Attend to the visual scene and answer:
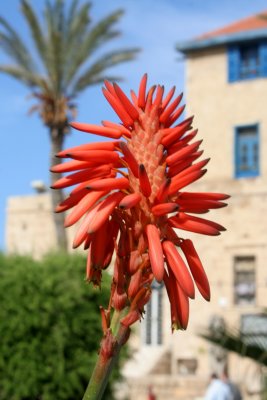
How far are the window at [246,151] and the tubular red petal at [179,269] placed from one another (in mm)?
32750

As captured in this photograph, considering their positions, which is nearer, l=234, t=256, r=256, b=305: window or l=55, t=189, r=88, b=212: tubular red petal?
l=55, t=189, r=88, b=212: tubular red petal

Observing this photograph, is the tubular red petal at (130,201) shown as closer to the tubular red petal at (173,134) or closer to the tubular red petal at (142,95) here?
the tubular red petal at (173,134)

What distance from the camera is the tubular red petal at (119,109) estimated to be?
2.10 meters

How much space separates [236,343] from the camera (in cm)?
860

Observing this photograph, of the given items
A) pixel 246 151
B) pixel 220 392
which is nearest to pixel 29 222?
pixel 246 151

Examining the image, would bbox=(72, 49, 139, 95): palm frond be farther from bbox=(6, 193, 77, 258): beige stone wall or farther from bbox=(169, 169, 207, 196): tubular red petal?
bbox=(169, 169, 207, 196): tubular red petal

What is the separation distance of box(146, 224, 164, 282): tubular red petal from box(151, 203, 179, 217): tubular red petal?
5 centimetres

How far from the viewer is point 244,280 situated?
109 feet

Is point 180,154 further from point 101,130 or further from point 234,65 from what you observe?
→ point 234,65

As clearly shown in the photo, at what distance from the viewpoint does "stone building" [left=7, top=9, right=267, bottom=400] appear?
3253 cm

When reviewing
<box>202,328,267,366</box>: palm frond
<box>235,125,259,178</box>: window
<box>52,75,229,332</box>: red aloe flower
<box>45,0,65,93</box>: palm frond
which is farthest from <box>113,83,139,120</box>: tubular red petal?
<box>235,125,259,178</box>: window

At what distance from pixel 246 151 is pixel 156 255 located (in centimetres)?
3371

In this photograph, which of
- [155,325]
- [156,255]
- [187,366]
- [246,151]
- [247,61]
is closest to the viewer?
[156,255]

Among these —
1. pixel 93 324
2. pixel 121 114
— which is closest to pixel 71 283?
pixel 93 324
